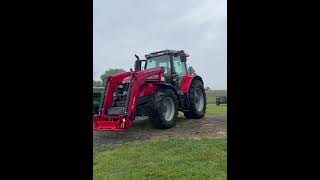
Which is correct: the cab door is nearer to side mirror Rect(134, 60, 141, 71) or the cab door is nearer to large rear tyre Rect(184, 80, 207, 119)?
large rear tyre Rect(184, 80, 207, 119)

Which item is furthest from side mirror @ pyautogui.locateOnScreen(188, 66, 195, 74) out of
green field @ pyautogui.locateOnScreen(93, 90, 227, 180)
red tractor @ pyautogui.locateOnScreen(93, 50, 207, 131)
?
green field @ pyautogui.locateOnScreen(93, 90, 227, 180)

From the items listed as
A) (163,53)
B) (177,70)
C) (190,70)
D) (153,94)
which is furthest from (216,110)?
(153,94)

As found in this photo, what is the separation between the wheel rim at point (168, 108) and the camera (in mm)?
8367

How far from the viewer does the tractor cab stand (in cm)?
932

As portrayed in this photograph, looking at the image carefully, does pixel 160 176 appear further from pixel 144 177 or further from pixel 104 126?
pixel 104 126

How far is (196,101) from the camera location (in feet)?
33.8

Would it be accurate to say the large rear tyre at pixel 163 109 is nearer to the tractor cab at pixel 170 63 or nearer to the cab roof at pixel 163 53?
the tractor cab at pixel 170 63

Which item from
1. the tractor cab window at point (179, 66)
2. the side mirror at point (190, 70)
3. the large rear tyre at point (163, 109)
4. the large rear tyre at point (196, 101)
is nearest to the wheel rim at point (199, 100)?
the large rear tyre at point (196, 101)

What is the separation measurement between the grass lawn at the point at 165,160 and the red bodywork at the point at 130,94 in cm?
84

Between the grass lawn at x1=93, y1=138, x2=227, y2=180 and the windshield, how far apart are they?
3349mm

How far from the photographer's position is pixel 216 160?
15.8 feet
